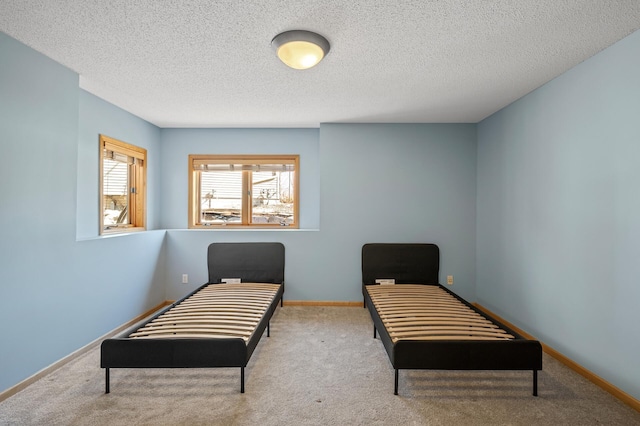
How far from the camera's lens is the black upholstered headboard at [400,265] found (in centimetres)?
407

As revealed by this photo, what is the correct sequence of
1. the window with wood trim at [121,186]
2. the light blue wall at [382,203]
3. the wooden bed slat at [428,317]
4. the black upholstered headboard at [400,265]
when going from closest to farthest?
1. the wooden bed slat at [428,317]
2. the window with wood trim at [121,186]
3. the black upholstered headboard at [400,265]
4. the light blue wall at [382,203]

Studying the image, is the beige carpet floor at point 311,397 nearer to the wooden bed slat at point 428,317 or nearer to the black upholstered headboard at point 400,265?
the wooden bed slat at point 428,317

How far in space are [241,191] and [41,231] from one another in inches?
97.7

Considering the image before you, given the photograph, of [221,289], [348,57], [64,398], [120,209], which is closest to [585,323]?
[348,57]

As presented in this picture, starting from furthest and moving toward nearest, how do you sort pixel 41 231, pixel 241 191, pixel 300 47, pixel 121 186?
1. pixel 241 191
2. pixel 121 186
3. pixel 41 231
4. pixel 300 47

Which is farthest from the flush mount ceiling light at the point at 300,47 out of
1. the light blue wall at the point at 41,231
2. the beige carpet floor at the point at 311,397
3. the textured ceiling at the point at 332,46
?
the beige carpet floor at the point at 311,397

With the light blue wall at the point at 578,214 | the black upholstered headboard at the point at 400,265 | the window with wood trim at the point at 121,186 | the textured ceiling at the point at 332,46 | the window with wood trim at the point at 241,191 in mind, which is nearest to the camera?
the textured ceiling at the point at 332,46

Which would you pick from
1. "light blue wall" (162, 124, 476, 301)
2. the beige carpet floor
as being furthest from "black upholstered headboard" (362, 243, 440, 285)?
the beige carpet floor

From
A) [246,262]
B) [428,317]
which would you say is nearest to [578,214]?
[428,317]

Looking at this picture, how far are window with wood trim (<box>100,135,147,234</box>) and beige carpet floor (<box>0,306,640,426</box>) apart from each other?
1511 millimetres

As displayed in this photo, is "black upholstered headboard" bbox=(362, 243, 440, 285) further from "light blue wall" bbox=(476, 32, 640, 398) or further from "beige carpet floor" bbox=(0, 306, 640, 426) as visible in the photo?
"beige carpet floor" bbox=(0, 306, 640, 426)

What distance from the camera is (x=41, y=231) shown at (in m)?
2.36

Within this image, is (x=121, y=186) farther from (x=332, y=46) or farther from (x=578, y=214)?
(x=578, y=214)

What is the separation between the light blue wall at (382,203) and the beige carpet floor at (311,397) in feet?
4.97
